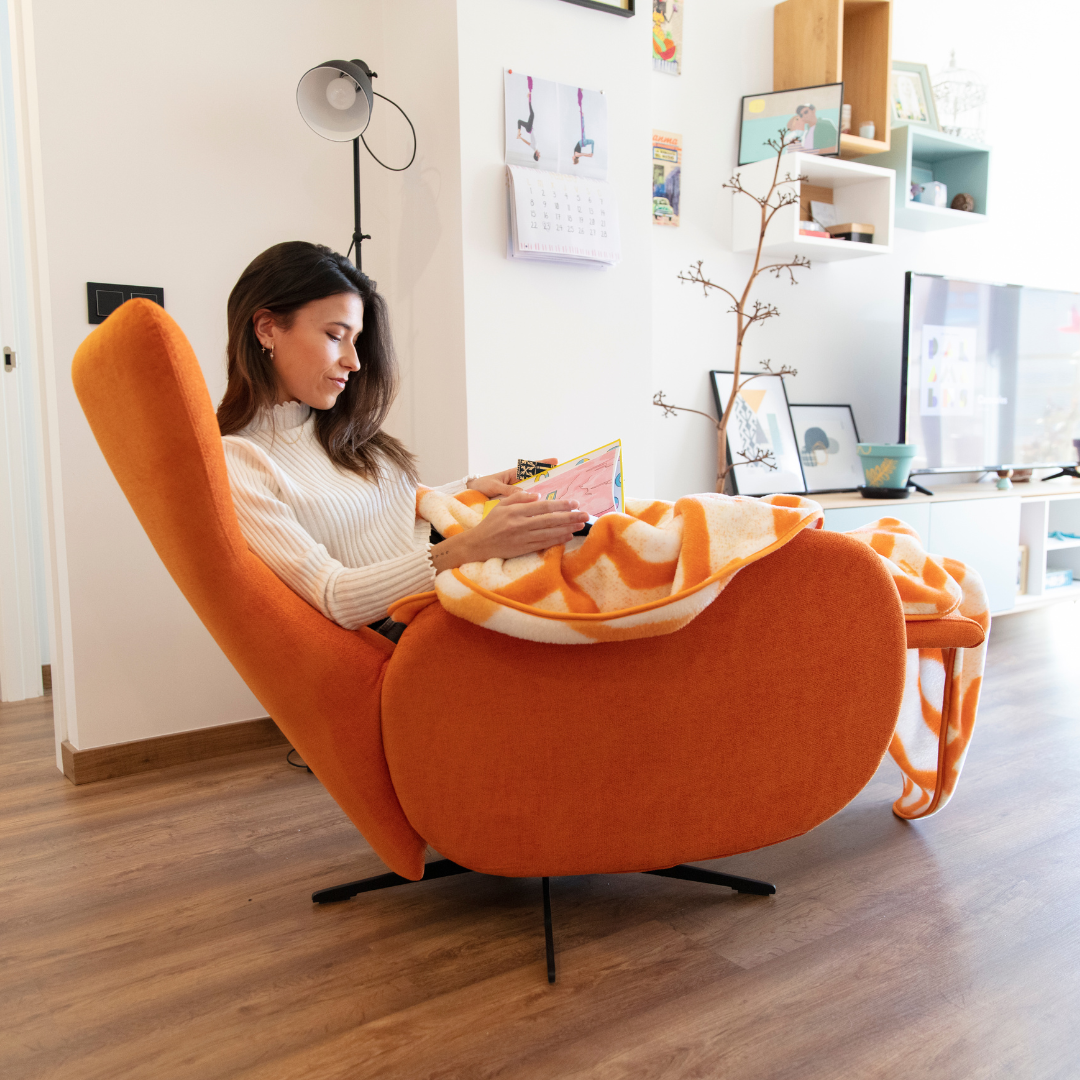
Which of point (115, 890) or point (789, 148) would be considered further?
point (789, 148)

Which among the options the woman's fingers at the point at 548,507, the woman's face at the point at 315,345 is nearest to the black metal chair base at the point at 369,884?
the woman's fingers at the point at 548,507

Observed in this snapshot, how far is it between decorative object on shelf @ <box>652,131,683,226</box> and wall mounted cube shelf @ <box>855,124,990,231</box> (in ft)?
2.62

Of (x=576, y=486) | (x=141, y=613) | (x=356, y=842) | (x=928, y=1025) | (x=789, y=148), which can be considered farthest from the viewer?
(x=789, y=148)

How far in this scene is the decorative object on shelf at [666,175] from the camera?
2867 mm

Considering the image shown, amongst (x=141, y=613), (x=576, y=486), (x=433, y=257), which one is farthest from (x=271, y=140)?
(x=576, y=486)

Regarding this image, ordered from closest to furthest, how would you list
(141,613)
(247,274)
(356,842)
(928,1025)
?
(928,1025)
(247,274)
(356,842)
(141,613)

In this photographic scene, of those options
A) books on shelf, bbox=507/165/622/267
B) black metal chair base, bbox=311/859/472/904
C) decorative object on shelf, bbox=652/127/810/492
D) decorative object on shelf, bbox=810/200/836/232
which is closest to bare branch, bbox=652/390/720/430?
decorative object on shelf, bbox=652/127/810/492

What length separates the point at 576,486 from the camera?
4.11 ft

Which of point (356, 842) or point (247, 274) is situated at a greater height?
point (247, 274)

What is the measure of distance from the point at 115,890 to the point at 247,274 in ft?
3.43

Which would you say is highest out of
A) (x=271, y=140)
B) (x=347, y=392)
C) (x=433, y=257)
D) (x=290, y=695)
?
(x=271, y=140)

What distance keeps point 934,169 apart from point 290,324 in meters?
3.19

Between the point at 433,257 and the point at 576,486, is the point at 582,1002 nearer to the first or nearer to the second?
the point at 576,486

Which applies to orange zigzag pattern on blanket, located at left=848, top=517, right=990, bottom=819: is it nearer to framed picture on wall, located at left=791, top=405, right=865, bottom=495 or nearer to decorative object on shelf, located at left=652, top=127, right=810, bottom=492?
decorative object on shelf, located at left=652, top=127, right=810, bottom=492
